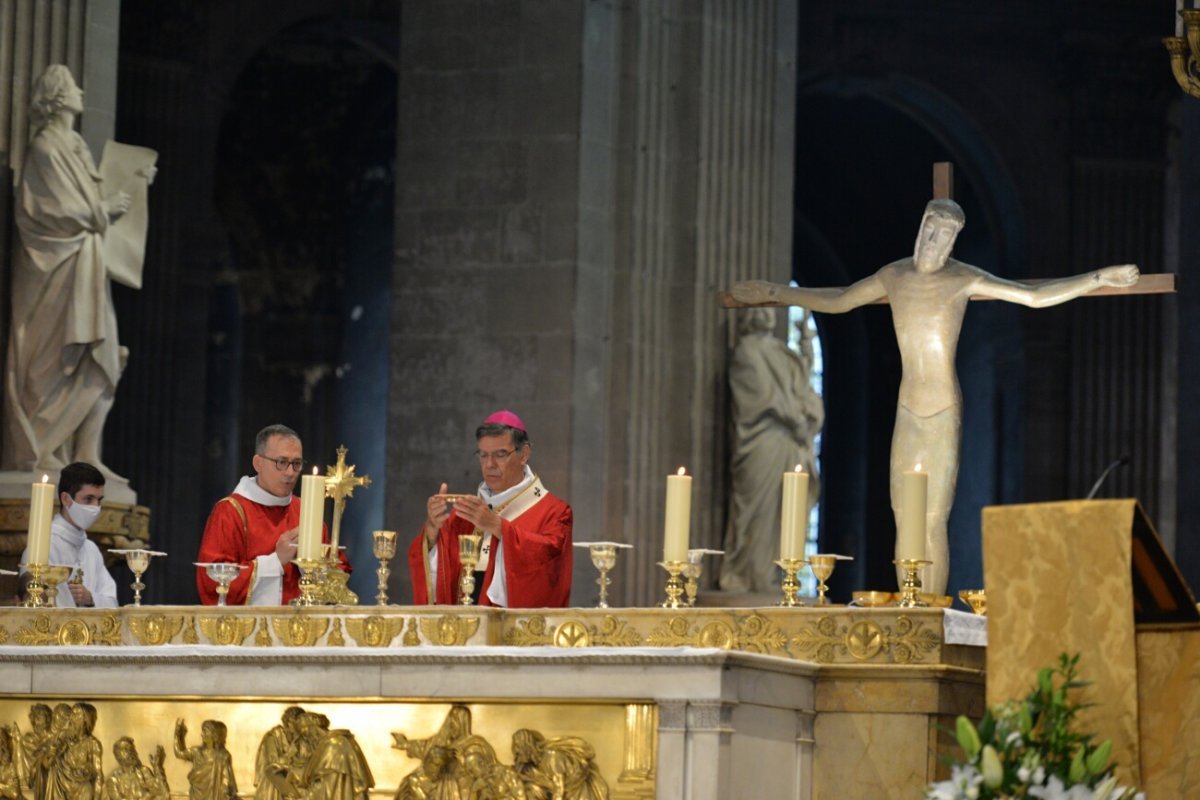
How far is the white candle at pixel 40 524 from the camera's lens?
27.1 feet

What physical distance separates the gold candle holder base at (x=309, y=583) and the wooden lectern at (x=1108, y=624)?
233 cm

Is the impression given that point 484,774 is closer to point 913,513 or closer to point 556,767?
point 556,767

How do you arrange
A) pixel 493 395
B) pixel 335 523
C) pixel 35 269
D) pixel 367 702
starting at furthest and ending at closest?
pixel 493 395 < pixel 35 269 < pixel 335 523 < pixel 367 702

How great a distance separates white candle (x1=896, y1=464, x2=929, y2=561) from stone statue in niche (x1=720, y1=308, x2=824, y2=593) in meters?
9.12

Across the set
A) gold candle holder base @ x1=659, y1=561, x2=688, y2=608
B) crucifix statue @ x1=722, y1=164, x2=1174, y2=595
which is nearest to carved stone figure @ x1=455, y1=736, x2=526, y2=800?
gold candle holder base @ x1=659, y1=561, x2=688, y2=608

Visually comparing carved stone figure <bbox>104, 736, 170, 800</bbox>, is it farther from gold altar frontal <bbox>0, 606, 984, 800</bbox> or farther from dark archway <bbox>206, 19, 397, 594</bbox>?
dark archway <bbox>206, 19, 397, 594</bbox>

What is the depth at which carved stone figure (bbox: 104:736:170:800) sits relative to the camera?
794cm

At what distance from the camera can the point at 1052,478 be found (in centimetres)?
2308

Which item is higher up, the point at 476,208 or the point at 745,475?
the point at 476,208

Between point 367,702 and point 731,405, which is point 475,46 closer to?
point 731,405

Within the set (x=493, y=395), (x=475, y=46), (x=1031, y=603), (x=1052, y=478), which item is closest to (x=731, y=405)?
(x=493, y=395)

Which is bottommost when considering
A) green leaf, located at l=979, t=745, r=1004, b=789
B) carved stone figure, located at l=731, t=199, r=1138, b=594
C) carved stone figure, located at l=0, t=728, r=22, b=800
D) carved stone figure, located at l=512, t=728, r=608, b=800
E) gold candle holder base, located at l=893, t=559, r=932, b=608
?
carved stone figure, located at l=0, t=728, r=22, b=800

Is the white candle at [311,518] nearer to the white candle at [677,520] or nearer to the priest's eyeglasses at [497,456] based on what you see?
the white candle at [677,520]

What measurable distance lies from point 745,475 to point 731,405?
490mm
